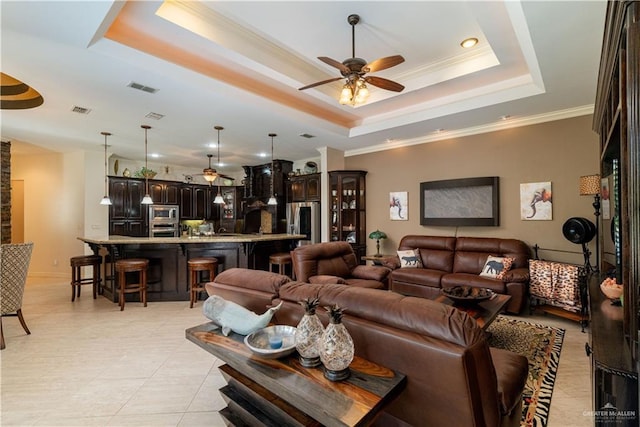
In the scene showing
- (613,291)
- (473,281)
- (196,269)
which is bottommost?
(473,281)

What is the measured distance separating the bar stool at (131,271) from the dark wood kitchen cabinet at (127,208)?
297cm

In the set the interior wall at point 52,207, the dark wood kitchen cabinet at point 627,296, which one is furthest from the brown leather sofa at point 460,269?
the interior wall at point 52,207

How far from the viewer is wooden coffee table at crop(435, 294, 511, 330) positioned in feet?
8.39

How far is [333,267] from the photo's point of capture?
4.30 m

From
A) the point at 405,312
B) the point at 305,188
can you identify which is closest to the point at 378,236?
the point at 305,188

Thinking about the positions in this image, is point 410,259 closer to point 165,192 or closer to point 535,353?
point 535,353

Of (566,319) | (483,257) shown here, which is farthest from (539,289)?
(483,257)

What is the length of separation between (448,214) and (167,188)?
6.94m

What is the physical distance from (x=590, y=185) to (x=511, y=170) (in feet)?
3.53

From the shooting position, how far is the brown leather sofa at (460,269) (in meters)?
3.92

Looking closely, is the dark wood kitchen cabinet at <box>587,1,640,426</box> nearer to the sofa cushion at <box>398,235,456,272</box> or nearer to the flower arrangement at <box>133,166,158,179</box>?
the sofa cushion at <box>398,235,456,272</box>

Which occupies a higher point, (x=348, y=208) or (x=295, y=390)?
(x=348, y=208)

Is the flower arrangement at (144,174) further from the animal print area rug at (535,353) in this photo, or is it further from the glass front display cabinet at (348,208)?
the animal print area rug at (535,353)

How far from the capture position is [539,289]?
380 centimetres
